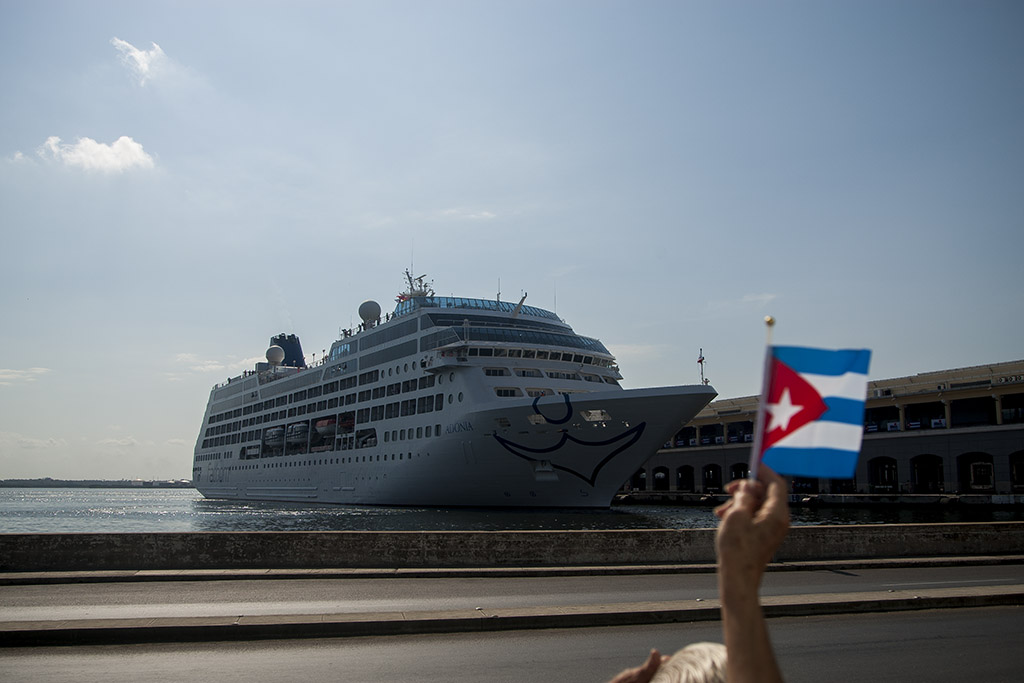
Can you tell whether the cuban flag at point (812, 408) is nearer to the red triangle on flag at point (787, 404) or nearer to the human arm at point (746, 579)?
the red triangle on flag at point (787, 404)

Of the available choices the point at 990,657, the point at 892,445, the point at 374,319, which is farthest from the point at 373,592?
the point at 892,445

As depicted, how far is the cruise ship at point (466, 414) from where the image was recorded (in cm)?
3675

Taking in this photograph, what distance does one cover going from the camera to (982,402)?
60.4 metres

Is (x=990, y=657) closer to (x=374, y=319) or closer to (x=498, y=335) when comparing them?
(x=498, y=335)

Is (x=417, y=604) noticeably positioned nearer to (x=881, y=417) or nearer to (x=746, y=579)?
(x=746, y=579)

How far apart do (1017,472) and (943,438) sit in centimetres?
497

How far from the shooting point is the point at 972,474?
2303 inches

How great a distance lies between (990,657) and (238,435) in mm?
73961

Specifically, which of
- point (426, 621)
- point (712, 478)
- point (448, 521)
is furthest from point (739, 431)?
point (426, 621)

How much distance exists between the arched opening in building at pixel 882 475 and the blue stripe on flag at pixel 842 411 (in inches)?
2575

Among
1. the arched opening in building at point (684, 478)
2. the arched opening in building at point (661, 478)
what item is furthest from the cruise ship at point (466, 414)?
the arched opening in building at point (661, 478)

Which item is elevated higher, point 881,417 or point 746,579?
point 881,417

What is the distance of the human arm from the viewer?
6.64ft

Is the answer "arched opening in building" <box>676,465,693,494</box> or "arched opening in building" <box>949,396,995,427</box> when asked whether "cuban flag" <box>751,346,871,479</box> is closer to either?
"arched opening in building" <box>949,396,995,427</box>
